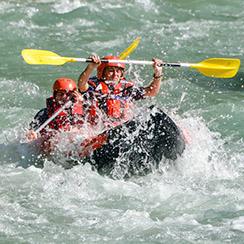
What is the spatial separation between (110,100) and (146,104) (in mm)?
2174

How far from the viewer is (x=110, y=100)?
30.7 ft

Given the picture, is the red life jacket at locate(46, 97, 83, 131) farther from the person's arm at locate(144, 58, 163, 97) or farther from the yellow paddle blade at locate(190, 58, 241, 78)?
the yellow paddle blade at locate(190, 58, 241, 78)

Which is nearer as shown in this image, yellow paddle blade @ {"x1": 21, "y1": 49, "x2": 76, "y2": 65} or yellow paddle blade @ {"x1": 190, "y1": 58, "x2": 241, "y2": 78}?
yellow paddle blade @ {"x1": 21, "y1": 49, "x2": 76, "y2": 65}

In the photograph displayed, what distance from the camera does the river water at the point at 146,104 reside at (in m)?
7.61

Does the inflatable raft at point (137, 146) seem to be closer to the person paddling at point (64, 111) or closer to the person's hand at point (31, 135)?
the person paddling at point (64, 111)

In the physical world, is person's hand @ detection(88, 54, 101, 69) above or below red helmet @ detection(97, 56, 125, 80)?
above

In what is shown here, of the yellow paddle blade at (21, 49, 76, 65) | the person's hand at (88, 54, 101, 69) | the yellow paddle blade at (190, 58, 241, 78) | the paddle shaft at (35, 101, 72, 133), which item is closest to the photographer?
the person's hand at (88, 54, 101, 69)

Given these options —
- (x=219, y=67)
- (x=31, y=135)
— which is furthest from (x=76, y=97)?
(x=219, y=67)

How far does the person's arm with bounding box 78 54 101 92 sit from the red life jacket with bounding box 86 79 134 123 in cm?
15

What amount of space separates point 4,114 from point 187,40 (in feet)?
14.8

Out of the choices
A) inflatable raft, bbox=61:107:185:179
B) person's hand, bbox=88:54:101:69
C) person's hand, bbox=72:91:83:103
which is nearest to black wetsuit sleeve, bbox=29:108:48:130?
person's hand, bbox=72:91:83:103

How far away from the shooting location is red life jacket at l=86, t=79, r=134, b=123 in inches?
367

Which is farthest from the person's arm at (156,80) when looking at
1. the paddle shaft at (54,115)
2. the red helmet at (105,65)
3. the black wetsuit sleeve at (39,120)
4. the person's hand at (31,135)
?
the person's hand at (31,135)

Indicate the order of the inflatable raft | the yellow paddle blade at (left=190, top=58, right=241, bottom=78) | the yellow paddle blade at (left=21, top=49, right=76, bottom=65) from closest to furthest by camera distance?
the inflatable raft < the yellow paddle blade at (left=21, top=49, right=76, bottom=65) < the yellow paddle blade at (left=190, top=58, right=241, bottom=78)
